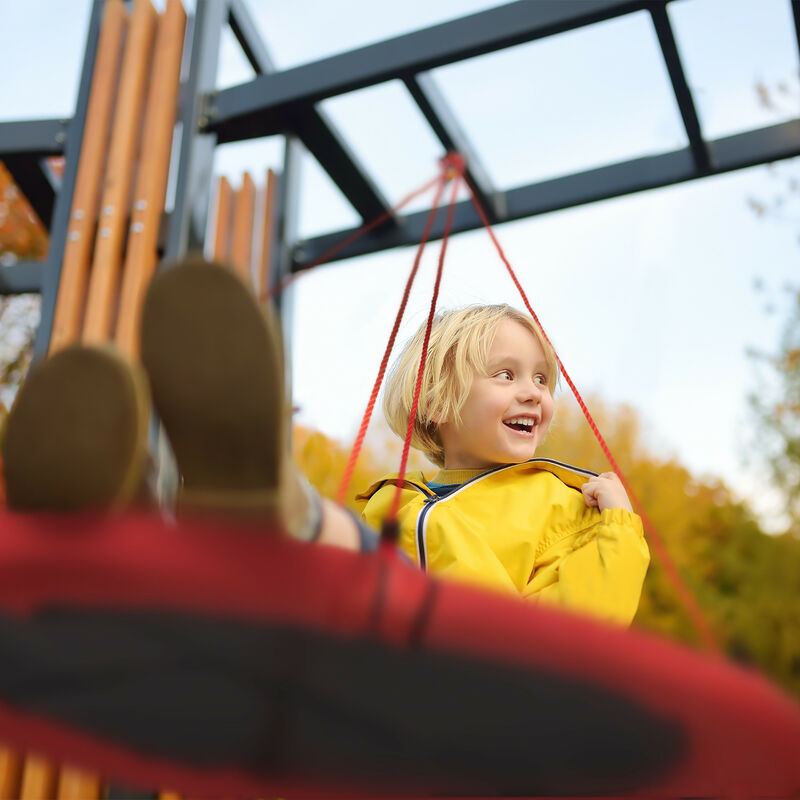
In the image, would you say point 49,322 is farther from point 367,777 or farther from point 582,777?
point 582,777

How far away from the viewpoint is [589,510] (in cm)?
153

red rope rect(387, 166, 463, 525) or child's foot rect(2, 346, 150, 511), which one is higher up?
red rope rect(387, 166, 463, 525)

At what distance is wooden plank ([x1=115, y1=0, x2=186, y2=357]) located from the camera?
2.56 metres

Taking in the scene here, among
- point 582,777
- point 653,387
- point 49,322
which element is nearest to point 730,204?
point 653,387

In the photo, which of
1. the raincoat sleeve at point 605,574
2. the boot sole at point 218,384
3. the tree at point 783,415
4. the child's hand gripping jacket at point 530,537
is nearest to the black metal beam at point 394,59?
the child's hand gripping jacket at point 530,537

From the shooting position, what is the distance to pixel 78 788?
219cm

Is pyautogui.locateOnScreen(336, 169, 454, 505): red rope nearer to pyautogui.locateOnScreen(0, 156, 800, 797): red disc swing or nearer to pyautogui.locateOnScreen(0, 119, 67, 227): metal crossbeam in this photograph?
pyautogui.locateOnScreen(0, 156, 800, 797): red disc swing

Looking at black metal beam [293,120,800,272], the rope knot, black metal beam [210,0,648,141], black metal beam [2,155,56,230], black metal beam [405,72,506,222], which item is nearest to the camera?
the rope knot

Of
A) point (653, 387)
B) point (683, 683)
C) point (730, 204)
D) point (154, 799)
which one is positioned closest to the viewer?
point (683, 683)

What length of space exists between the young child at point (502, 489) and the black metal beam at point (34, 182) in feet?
6.36

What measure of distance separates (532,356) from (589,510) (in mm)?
318

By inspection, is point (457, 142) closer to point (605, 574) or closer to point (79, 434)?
point (605, 574)

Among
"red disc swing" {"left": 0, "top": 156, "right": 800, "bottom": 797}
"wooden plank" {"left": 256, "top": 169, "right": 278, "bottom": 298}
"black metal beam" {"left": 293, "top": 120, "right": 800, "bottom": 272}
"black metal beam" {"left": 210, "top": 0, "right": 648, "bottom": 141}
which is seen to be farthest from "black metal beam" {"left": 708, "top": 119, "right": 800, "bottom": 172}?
"red disc swing" {"left": 0, "top": 156, "right": 800, "bottom": 797}

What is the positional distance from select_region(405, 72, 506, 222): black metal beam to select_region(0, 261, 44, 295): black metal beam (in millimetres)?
1551
